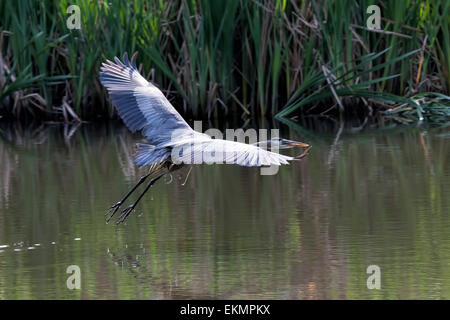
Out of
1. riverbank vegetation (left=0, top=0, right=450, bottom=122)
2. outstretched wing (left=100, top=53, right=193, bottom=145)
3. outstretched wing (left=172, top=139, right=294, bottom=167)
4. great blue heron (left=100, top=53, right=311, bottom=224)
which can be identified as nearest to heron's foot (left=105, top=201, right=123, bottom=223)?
great blue heron (left=100, top=53, right=311, bottom=224)

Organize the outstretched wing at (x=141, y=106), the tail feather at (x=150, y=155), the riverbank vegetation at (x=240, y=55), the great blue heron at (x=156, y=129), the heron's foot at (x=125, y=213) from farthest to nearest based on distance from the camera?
the riverbank vegetation at (x=240, y=55) < the heron's foot at (x=125, y=213) < the outstretched wing at (x=141, y=106) < the tail feather at (x=150, y=155) < the great blue heron at (x=156, y=129)

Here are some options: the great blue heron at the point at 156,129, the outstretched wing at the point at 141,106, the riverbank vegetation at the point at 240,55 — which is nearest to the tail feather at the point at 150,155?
the great blue heron at the point at 156,129

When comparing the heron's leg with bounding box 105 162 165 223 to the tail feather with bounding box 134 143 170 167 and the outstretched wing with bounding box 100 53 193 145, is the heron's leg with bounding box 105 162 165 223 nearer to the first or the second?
the outstretched wing with bounding box 100 53 193 145

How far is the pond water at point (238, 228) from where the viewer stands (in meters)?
4.59

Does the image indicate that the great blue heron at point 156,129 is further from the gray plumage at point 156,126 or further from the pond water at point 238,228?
the pond water at point 238,228

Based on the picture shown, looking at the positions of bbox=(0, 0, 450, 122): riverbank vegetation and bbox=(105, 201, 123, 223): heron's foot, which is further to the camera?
bbox=(0, 0, 450, 122): riverbank vegetation

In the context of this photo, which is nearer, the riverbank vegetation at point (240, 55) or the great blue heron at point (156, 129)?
the great blue heron at point (156, 129)

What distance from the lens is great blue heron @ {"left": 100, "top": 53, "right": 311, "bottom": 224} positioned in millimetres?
5371

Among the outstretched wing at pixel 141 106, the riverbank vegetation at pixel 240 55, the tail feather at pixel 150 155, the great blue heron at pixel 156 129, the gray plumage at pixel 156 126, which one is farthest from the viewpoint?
the riverbank vegetation at pixel 240 55

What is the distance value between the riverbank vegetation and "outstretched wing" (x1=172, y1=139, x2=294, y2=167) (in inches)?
224

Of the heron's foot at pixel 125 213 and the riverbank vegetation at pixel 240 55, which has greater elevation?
the riverbank vegetation at pixel 240 55

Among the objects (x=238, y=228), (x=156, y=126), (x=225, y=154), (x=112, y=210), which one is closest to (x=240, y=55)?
(x=112, y=210)

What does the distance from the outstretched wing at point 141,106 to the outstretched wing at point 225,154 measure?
35 centimetres

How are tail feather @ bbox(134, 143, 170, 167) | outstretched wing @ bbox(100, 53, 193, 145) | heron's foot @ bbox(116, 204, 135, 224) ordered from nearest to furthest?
tail feather @ bbox(134, 143, 170, 167), outstretched wing @ bbox(100, 53, 193, 145), heron's foot @ bbox(116, 204, 135, 224)
